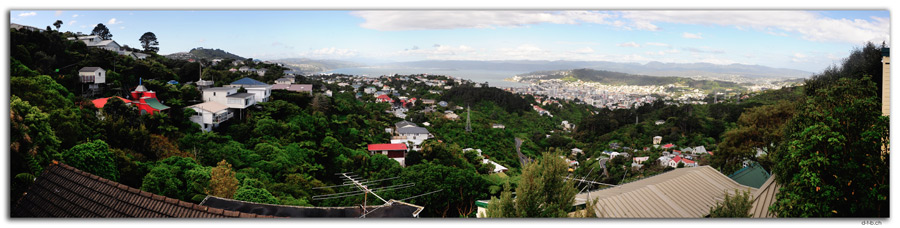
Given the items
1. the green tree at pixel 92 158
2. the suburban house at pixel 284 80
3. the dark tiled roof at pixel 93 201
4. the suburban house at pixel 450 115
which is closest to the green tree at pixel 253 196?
the dark tiled roof at pixel 93 201

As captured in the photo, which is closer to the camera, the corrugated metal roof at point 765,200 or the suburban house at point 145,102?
the corrugated metal roof at point 765,200

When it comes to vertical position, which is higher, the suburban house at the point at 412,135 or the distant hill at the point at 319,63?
the distant hill at the point at 319,63

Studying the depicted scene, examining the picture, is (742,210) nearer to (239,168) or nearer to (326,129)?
(239,168)

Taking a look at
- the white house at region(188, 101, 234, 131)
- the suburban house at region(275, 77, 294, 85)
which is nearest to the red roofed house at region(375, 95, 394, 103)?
the suburban house at region(275, 77, 294, 85)

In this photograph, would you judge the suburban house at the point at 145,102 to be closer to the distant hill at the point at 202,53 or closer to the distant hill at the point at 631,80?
the distant hill at the point at 202,53

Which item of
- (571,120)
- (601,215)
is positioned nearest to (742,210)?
(601,215)

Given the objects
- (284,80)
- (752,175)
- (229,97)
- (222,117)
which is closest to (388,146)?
(222,117)
